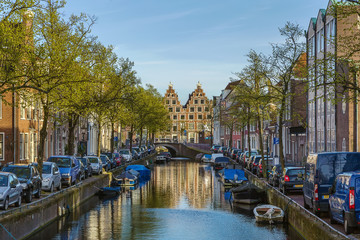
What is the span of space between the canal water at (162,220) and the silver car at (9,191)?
5.70ft

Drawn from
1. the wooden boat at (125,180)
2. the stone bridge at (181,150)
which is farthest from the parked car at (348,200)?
the stone bridge at (181,150)

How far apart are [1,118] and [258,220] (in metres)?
24.7

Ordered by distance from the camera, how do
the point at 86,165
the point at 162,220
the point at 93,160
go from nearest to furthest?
the point at 162,220 → the point at 86,165 → the point at 93,160

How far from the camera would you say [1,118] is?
4562 centimetres

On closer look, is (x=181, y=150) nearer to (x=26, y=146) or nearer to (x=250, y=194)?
(x=26, y=146)

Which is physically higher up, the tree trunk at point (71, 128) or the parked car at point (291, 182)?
the tree trunk at point (71, 128)

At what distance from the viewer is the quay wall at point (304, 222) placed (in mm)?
17984

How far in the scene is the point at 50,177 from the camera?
31.2 meters

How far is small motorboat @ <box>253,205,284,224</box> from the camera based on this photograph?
28047 mm

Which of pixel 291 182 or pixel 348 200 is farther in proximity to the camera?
pixel 291 182

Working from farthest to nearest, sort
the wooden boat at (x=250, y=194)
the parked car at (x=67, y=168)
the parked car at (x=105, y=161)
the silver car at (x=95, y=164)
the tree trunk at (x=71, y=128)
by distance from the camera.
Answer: the parked car at (x=105, y=161) → the silver car at (x=95, y=164) → the tree trunk at (x=71, y=128) → the wooden boat at (x=250, y=194) → the parked car at (x=67, y=168)

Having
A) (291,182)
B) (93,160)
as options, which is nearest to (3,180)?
(291,182)

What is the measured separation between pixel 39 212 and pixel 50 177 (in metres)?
6.63

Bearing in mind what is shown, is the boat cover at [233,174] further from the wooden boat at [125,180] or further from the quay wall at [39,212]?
the quay wall at [39,212]
